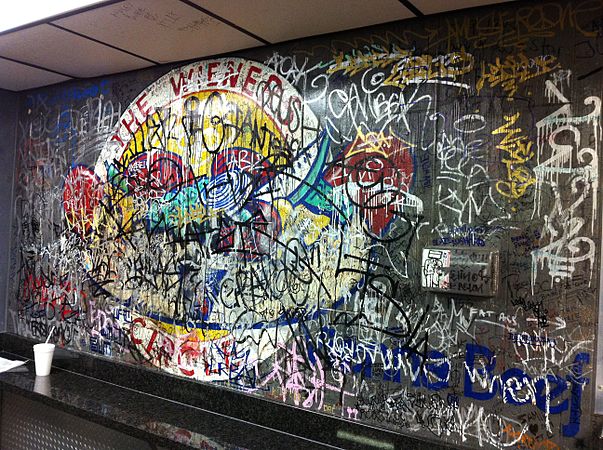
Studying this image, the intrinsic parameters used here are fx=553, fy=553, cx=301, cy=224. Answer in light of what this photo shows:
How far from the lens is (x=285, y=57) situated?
8.71 ft

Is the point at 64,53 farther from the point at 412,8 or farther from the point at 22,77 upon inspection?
the point at 412,8

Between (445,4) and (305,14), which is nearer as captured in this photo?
(445,4)

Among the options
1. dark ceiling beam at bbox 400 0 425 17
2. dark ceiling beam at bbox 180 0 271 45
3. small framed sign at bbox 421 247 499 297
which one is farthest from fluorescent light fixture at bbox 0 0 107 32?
small framed sign at bbox 421 247 499 297

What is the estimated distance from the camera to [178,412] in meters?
2.79

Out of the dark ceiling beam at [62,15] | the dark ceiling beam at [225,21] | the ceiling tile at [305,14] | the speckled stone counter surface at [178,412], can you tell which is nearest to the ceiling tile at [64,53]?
the dark ceiling beam at [62,15]

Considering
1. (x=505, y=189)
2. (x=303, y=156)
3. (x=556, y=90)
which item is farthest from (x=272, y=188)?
(x=556, y=90)

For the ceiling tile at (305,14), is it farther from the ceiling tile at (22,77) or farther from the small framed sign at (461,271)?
the ceiling tile at (22,77)

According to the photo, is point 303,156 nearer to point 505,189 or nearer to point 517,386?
point 505,189

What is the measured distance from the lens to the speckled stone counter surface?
2361mm

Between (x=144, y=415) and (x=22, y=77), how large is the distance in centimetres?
234

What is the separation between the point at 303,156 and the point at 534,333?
4.05 feet

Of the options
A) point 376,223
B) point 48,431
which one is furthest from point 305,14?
point 48,431

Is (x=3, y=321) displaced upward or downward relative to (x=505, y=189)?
downward

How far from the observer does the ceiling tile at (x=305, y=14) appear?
86.0 inches
